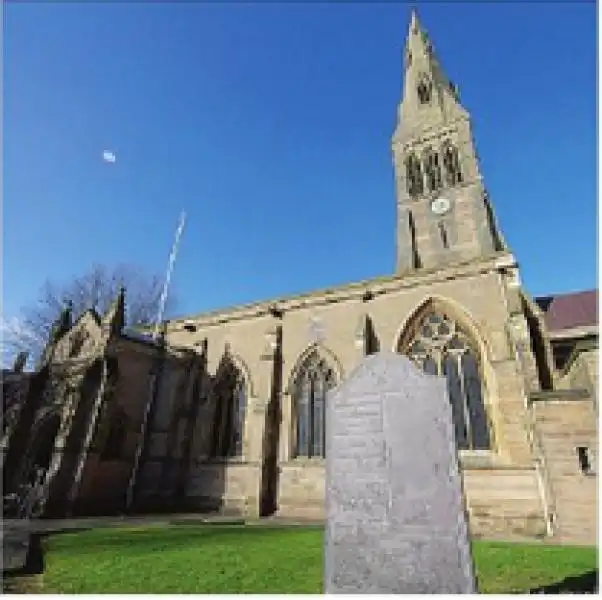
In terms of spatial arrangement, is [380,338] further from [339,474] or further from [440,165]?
[440,165]

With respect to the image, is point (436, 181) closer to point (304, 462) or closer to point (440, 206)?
point (440, 206)

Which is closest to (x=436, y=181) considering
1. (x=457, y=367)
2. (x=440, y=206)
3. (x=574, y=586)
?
(x=440, y=206)

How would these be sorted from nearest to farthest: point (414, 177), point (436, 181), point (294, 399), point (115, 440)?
point (294, 399)
point (115, 440)
point (436, 181)
point (414, 177)

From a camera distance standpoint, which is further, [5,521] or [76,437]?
[76,437]

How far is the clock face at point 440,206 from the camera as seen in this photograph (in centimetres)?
3121

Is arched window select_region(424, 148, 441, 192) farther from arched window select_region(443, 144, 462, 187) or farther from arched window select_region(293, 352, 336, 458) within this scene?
arched window select_region(293, 352, 336, 458)

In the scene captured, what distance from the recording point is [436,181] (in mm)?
33188

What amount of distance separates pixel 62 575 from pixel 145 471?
13.3 meters

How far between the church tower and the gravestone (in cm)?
2227

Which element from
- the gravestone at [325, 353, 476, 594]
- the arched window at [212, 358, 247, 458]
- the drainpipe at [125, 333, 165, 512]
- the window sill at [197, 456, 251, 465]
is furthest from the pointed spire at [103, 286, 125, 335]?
the gravestone at [325, 353, 476, 594]

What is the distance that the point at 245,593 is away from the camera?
5301 mm

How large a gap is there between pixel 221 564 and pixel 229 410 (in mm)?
12302

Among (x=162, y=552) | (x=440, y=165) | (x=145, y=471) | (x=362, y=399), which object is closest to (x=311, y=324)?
(x=145, y=471)

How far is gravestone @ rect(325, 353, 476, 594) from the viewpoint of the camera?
4430mm
